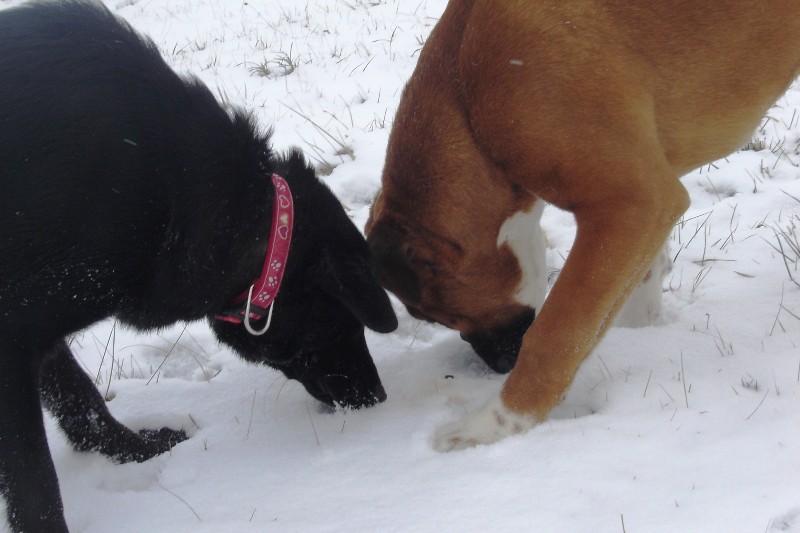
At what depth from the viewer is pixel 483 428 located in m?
2.20

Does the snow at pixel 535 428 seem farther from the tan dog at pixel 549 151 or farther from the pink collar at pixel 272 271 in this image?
the pink collar at pixel 272 271

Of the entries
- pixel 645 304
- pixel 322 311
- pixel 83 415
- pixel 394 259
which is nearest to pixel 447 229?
pixel 394 259

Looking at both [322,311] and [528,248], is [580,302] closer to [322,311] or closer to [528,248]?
[528,248]

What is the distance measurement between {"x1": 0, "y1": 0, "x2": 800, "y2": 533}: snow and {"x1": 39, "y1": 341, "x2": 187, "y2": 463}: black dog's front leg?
0.07m

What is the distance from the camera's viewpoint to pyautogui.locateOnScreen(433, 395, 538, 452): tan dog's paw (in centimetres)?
216

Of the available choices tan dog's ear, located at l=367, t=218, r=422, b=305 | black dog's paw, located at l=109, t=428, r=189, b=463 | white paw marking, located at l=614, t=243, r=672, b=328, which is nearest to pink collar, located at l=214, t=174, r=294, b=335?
tan dog's ear, located at l=367, t=218, r=422, b=305

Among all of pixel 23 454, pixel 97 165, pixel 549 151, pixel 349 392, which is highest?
pixel 549 151

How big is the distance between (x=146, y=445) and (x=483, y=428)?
1.21 meters

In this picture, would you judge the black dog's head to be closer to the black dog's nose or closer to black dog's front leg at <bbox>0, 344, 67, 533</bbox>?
the black dog's nose

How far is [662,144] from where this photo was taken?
2.49 m

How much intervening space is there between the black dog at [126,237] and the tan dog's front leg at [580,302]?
0.45m

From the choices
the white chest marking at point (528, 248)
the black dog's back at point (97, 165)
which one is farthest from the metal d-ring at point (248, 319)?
the white chest marking at point (528, 248)

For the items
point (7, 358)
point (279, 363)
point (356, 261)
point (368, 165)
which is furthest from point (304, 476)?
point (368, 165)

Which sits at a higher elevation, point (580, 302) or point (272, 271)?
point (580, 302)
